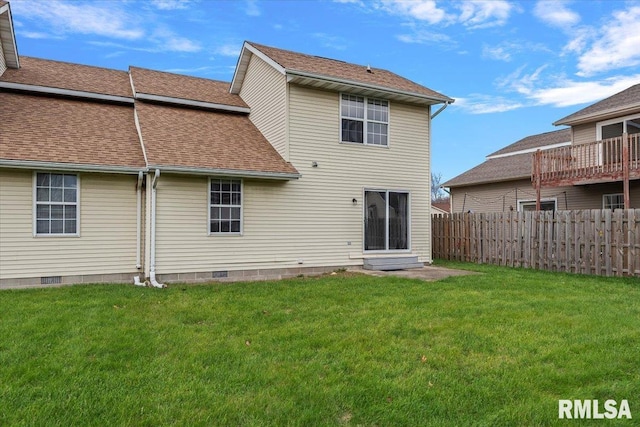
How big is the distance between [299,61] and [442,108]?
457 centimetres

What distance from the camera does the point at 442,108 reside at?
1242 centimetres

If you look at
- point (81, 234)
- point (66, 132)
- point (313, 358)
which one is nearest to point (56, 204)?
point (81, 234)

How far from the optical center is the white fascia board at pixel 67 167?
7.94 m

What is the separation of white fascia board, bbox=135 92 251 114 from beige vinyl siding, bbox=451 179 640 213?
42.6ft

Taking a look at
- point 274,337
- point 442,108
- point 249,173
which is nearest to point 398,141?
point 442,108

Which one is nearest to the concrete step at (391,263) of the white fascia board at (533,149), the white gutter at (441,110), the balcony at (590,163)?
the white gutter at (441,110)

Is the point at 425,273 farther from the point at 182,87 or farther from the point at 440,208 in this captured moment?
the point at 440,208

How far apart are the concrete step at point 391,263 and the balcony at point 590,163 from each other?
22.8 ft

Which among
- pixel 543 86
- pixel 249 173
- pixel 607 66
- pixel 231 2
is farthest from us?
pixel 543 86

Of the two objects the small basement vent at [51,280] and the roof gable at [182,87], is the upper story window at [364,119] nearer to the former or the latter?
the roof gable at [182,87]

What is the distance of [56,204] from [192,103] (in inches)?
195

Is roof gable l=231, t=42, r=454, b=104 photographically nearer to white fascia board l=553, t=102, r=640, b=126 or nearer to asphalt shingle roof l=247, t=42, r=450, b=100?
asphalt shingle roof l=247, t=42, r=450, b=100

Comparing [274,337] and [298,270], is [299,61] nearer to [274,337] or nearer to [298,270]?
[298,270]

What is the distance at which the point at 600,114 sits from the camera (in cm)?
1459
